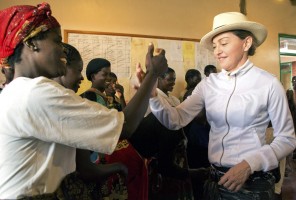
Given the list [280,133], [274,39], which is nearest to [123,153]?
[280,133]

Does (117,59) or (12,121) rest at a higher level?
(117,59)

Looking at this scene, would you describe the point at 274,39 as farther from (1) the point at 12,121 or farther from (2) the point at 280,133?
(1) the point at 12,121

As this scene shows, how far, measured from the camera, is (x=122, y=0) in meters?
4.64

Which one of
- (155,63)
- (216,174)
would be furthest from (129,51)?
(155,63)

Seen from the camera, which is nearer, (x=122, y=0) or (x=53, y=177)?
(x=53, y=177)

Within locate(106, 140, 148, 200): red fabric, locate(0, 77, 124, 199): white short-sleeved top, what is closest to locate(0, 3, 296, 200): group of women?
locate(0, 77, 124, 199): white short-sleeved top

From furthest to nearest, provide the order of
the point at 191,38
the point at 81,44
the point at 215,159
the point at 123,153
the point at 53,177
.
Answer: the point at 191,38, the point at 81,44, the point at 123,153, the point at 215,159, the point at 53,177

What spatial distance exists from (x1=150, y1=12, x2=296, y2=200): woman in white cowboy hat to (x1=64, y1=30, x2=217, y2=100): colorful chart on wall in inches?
96.6

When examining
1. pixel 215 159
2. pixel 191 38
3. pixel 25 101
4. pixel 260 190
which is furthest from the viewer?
pixel 191 38

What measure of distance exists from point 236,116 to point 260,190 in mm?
385

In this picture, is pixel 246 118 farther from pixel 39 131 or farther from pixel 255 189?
pixel 39 131

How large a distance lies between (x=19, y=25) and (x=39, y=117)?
0.36m

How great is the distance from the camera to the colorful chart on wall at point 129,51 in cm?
440

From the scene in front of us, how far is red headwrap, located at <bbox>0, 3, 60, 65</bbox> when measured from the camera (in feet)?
3.60
